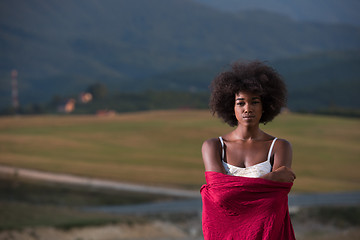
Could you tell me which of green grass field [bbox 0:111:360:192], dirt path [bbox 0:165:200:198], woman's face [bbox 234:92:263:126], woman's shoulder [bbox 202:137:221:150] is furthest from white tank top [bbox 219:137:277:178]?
green grass field [bbox 0:111:360:192]

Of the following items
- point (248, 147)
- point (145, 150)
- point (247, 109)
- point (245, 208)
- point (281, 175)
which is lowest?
point (145, 150)

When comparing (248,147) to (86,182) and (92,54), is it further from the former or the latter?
(92,54)

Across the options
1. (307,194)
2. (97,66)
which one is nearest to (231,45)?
(97,66)

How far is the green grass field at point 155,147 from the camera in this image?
32.5 m

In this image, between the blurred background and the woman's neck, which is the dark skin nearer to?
the woman's neck

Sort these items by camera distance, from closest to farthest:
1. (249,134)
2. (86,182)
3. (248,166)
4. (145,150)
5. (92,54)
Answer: (248,166), (249,134), (86,182), (145,150), (92,54)

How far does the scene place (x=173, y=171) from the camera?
110 feet

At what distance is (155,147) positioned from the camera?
41969 millimetres

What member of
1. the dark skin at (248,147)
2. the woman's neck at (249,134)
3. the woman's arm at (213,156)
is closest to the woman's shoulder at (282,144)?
the dark skin at (248,147)

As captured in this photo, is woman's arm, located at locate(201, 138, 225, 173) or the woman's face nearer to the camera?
woman's arm, located at locate(201, 138, 225, 173)

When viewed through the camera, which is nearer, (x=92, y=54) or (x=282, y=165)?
(x=282, y=165)

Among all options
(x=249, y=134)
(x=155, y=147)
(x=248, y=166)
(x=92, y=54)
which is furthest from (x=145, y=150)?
(x=92, y=54)

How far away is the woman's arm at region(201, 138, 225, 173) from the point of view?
3516mm

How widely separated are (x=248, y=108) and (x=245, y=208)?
2.15 ft
